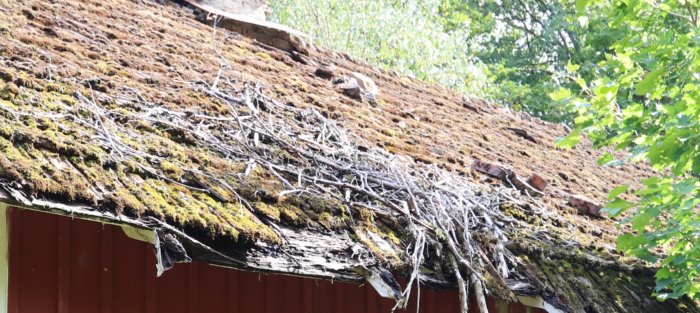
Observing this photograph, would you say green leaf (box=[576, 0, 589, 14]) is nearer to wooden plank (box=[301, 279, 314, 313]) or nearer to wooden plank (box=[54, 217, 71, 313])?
wooden plank (box=[301, 279, 314, 313])

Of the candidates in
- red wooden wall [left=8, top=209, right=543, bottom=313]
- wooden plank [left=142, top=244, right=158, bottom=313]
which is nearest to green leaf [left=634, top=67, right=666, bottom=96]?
red wooden wall [left=8, top=209, right=543, bottom=313]

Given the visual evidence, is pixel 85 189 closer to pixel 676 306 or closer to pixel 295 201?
pixel 295 201

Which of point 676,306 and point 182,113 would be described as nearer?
point 182,113

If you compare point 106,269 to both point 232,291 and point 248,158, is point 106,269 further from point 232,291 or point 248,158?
point 248,158

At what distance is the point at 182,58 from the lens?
7.09 m

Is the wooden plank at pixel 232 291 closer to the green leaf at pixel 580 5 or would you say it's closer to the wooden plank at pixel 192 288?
the wooden plank at pixel 192 288

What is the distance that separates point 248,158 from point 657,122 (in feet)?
8.60

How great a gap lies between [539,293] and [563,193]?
2.56 m

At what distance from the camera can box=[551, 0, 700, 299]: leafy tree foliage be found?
601cm

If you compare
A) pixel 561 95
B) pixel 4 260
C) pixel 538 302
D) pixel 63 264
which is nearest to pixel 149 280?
pixel 63 264

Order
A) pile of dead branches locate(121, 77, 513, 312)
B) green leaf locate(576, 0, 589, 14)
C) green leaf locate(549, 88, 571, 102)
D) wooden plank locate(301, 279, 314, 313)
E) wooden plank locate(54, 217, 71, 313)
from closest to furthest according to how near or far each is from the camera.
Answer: wooden plank locate(54, 217, 71, 313) < pile of dead branches locate(121, 77, 513, 312) < wooden plank locate(301, 279, 314, 313) < green leaf locate(549, 88, 571, 102) < green leaf locate(576, 0, 589, 14)

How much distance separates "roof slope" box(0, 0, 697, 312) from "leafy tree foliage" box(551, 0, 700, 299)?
46 centimetres

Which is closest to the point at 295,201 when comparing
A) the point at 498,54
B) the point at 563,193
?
the point at 563,193

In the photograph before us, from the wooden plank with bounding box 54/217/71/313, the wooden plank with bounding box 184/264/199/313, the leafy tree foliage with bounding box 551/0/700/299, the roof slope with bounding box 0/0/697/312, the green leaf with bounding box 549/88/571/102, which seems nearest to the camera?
the roof slope with bounding box 0/0/697/312
